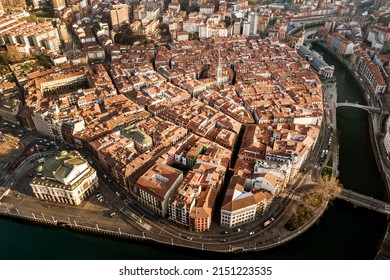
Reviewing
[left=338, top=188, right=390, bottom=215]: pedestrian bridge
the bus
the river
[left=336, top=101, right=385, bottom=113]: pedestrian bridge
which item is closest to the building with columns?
the river

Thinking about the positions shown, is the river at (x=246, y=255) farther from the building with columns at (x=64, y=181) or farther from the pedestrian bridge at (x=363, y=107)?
the pedestrian bridge at (x=363, y=107)

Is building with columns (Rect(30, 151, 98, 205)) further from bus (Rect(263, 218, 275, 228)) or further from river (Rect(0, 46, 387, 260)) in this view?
bus (Rect(263, 218, 275, 228))

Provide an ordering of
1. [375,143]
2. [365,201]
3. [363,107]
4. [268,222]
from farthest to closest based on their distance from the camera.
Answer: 1. [363,107]
2. [375,143]
3. [365,201]
4. [268,222]

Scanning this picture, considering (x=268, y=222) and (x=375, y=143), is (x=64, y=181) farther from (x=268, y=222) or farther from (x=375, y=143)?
(x=375, y=143)

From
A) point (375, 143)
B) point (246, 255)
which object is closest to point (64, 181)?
point (246, 255)

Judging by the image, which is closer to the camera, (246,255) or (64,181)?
(246,255)

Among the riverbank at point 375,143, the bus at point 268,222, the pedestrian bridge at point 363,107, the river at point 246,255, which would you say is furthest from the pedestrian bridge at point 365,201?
the pedestrian bridge at point 363,107
